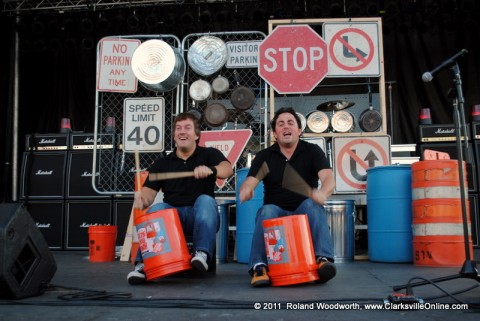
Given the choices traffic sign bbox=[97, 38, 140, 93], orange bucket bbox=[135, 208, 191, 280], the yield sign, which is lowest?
orange bucket bbox=[135, 208, 191, 280]

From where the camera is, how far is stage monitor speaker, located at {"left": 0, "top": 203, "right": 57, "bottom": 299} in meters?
2.46

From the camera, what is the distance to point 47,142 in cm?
709

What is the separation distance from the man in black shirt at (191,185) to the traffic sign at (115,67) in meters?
2.28

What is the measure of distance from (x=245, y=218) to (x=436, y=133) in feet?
11.8

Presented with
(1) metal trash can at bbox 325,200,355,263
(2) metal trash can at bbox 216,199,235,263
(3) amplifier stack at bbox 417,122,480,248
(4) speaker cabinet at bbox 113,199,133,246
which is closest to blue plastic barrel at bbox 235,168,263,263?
(2) metal trash can at bbox 216,199,235,263

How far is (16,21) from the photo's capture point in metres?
7.99

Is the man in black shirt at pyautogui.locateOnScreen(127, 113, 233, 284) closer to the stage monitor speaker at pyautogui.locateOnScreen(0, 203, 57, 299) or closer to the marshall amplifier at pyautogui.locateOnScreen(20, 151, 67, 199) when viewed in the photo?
the stage monitor speaker at pyautogui.locateOnScreen(0, 203, 57, 299)

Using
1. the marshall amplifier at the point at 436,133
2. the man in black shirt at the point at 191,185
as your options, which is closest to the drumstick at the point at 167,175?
the man in black shirt at the point at 191,185

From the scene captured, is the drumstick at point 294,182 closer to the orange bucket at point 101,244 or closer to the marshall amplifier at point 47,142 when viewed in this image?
the orange bucket at point 101,244

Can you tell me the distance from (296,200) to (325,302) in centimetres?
107

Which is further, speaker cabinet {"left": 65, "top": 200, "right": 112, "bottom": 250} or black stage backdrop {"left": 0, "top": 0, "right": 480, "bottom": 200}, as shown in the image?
black stage backdrop {"left": 0, "top": 0, "right": 480, "bottom": 200}

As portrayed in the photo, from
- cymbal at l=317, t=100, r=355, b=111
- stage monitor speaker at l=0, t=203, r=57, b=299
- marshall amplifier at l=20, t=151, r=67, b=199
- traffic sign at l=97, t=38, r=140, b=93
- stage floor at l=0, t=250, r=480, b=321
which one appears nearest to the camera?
stage floor at l=0, t=250, r=480, b=321

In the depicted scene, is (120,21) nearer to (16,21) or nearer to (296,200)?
(16,21)

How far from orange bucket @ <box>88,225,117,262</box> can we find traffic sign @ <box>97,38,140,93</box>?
1540 mm
